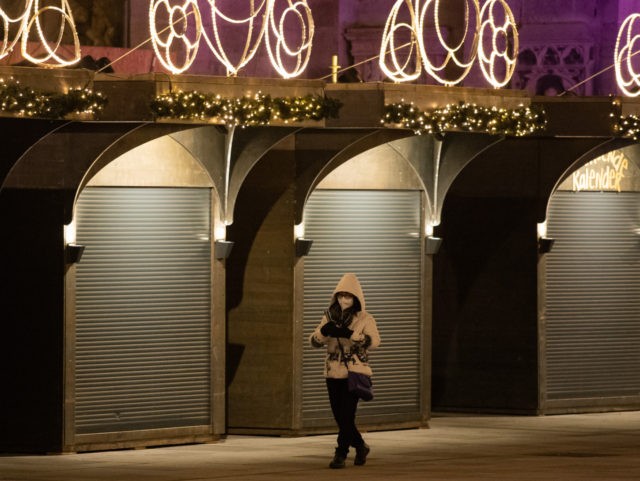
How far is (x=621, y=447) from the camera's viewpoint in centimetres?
1986

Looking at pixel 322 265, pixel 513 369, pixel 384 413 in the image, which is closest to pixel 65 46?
pixel 322 265

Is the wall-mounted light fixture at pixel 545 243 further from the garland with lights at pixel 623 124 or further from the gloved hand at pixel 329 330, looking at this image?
the gloved hand at pixel 329 330

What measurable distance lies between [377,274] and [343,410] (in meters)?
4.30

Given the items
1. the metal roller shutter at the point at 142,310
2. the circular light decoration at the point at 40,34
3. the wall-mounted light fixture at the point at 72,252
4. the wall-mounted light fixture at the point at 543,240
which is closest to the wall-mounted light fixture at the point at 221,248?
the metal roller shutter at the point at 142,310

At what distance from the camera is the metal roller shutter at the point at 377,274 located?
830 inches

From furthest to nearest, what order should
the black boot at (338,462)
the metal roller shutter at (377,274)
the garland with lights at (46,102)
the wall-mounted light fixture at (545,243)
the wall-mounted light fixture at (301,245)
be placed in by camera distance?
the wall-mounted light fixture at (545,243)
the metal roller shutter at (377,274)
the wall-mounted light fixture at (301,245)
the black boot at (338,462)
the garland with lights at (46,102)

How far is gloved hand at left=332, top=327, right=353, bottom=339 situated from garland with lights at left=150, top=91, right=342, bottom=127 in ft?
8.55

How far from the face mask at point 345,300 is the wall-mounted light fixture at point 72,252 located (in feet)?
9.15

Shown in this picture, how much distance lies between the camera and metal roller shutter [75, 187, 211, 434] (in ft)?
62.8

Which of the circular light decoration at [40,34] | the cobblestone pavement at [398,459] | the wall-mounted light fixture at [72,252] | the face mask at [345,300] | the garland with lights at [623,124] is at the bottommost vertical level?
the cobblestone pavement at [398,459]

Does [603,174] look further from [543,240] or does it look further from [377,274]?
[377,274]

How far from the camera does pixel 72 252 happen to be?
61.5ft

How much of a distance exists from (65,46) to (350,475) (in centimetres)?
631

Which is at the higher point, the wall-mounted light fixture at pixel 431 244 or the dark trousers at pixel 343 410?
the wall-mounted light fixture at pixel 431 244
